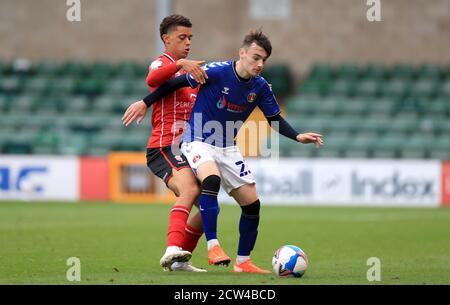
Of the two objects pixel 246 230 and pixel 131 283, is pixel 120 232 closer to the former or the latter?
pixel 246 230

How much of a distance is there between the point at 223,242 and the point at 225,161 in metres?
3.92

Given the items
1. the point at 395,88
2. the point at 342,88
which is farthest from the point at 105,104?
the point at 395,88

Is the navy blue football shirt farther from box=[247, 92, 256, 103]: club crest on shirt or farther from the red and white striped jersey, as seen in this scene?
the red and white striped jersey

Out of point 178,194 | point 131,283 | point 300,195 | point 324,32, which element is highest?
point 324,32

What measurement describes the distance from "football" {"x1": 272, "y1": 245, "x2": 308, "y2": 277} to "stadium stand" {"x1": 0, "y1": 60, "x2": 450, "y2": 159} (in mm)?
14652

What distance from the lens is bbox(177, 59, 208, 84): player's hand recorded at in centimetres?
852

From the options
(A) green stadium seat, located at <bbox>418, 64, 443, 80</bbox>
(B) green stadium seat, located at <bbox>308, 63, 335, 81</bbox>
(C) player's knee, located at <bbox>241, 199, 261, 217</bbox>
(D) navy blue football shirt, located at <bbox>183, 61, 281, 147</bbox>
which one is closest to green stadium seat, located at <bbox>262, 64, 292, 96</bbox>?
(B) green stadium seat, located at <bbox>308, 63, 335, 81</bbox>

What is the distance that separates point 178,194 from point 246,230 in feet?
2.32

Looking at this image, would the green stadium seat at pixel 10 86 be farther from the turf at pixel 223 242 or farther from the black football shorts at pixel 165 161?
the black football shorts at pixel 165 161

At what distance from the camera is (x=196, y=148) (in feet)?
28.7

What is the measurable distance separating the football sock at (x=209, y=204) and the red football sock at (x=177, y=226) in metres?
0.19

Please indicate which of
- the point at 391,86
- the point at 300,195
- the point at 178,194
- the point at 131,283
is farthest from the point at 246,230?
the point at 391,86

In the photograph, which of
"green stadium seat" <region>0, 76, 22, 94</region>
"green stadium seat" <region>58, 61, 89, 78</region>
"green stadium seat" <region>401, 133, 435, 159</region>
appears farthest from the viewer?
"green stadium seat" <region>58, 61, 89, 78</region>

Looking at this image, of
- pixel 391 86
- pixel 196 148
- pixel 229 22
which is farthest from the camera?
pixel 229 22
